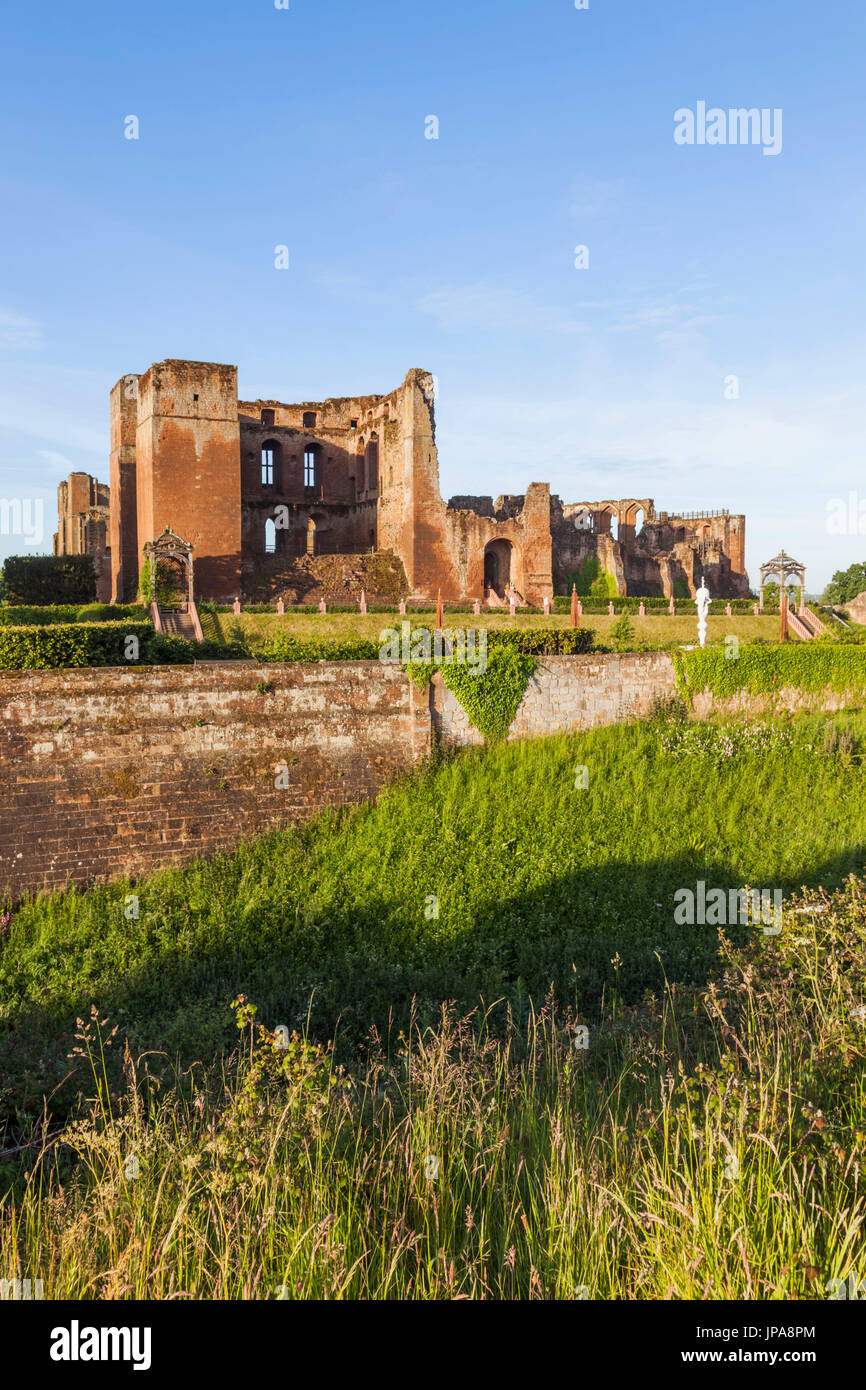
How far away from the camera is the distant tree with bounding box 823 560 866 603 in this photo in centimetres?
7150

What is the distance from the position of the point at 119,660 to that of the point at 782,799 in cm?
1025

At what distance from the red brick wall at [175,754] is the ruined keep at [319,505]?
17317 mm

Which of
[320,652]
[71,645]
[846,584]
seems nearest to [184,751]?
[71,645]

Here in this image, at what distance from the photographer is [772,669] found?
672 inches

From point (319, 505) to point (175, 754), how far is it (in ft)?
89.0

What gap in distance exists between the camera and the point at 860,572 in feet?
242

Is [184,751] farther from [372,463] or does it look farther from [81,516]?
[81,516]

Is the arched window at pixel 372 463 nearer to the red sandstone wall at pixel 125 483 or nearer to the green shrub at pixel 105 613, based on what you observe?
the red sandstone wall at pixel 125 483

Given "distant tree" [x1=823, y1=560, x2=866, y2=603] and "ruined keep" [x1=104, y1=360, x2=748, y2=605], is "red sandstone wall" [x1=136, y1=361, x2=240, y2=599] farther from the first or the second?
"distant tree" [x1=823, y1=560, x2=866, y2=603]

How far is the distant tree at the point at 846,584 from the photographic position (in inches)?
2815

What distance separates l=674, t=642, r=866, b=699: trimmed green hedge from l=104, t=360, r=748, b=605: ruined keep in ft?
50.3

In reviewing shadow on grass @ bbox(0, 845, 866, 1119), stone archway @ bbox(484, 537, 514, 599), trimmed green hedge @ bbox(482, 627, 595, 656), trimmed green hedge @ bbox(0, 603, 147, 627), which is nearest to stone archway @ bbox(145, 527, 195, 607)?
trimmed green hedge @ bbox(0, 603, 147, 627)
